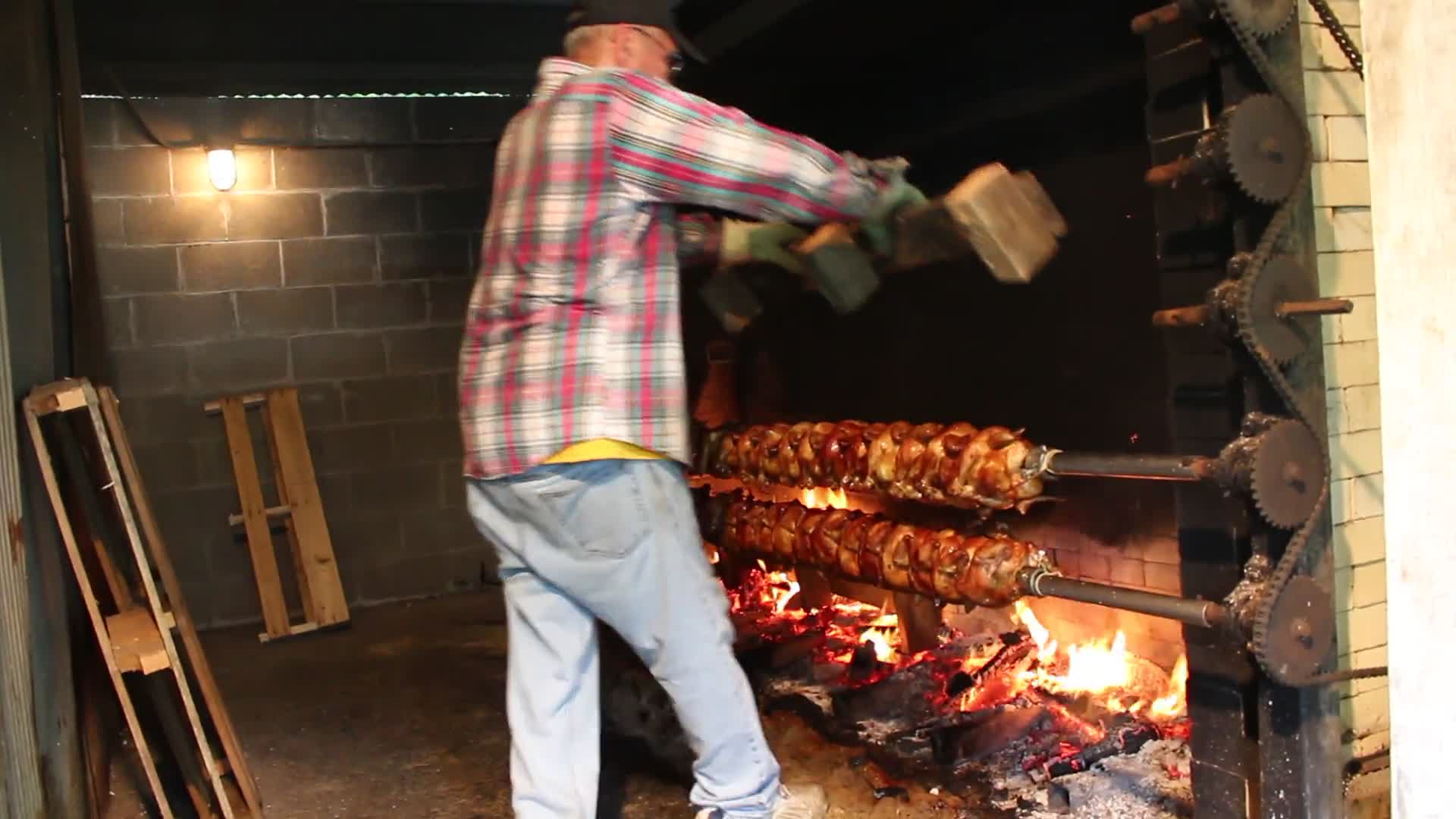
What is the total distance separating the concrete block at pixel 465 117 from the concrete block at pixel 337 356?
1.36m

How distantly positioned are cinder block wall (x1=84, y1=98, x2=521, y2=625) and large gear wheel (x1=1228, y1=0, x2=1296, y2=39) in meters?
6.13

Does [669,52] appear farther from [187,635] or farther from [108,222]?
[108,222]

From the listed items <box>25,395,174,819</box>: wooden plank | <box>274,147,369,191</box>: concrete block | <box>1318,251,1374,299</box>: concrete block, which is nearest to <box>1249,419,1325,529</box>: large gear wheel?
Result: <box>1318,251,1374,299</box>: concrete block

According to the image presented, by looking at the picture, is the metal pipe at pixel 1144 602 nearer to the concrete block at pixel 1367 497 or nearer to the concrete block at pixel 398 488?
the concrete block at pixel 1367 497

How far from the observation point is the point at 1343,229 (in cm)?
311

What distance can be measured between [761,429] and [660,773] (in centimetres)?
131

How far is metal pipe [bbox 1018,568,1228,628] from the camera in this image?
2.87 meters

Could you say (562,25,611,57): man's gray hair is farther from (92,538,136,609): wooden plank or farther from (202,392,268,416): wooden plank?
(202,392,268,416): wooden plank

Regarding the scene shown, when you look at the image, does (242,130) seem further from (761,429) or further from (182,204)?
(761,429)

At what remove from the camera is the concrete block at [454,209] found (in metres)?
8.12

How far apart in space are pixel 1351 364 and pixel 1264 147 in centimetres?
70

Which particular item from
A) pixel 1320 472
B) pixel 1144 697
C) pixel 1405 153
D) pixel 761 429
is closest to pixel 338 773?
pixel 761 429

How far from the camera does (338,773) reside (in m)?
4.78

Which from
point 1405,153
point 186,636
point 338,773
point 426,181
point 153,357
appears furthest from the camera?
point 426,181
